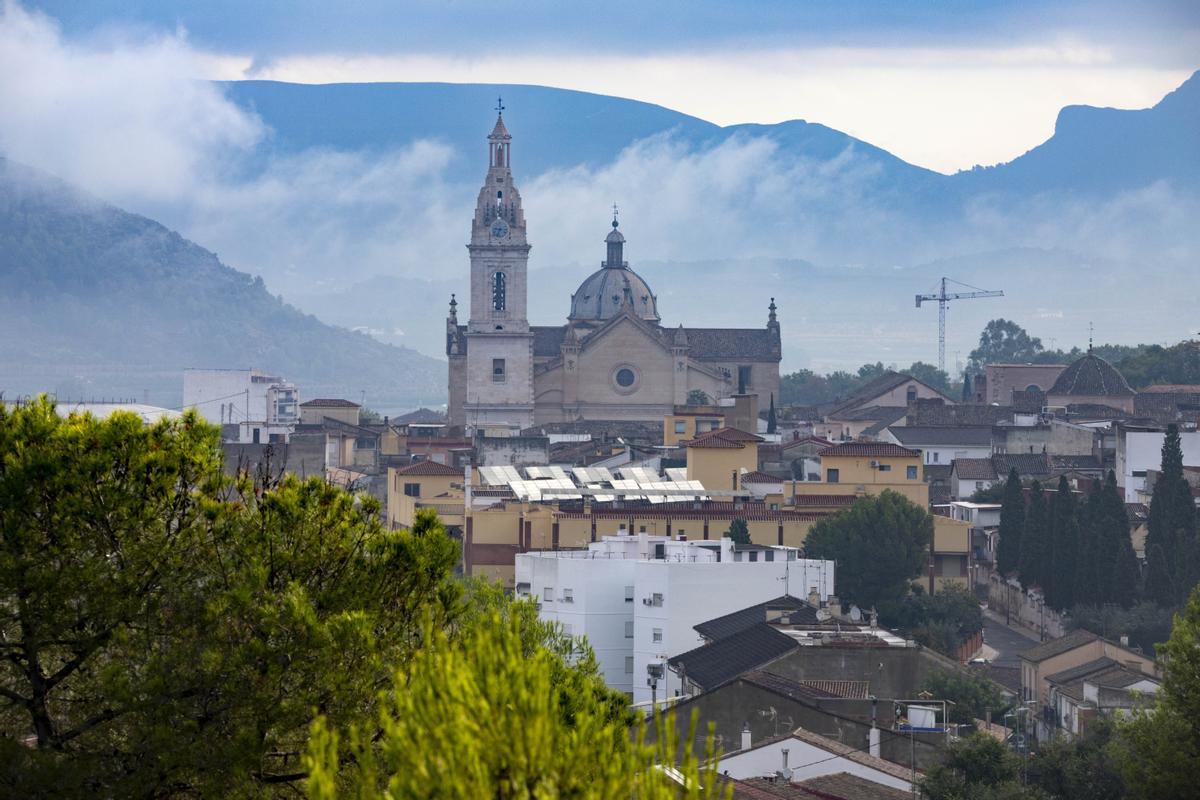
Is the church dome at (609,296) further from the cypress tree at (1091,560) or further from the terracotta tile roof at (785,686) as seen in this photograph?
the terracotta tile roof at (785,686)

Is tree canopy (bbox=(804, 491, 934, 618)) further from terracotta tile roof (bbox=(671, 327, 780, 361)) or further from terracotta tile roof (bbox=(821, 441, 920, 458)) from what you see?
terracotta tile roof (bbox=(671, 327, 780, 361))

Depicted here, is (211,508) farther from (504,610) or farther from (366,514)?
(504,610)

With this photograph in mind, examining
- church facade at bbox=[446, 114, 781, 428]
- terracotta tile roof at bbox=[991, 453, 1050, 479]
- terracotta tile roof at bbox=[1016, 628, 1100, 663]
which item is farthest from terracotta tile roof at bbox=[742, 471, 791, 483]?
church facade at bbox=[446, 114, 781, 428]

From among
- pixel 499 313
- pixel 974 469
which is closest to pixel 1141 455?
pixel 974 469

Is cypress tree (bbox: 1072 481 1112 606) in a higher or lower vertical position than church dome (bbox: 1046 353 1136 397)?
lower

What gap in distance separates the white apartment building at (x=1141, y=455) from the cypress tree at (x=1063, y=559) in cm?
1722

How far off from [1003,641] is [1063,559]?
8.10 ft

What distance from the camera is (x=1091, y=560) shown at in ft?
204

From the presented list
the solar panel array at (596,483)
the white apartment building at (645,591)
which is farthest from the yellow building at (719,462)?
the white apartment building at (645,591)

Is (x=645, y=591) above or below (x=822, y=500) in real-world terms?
below

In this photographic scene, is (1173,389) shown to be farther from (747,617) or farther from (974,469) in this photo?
(747,617)

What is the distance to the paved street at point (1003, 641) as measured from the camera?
57.8 meters

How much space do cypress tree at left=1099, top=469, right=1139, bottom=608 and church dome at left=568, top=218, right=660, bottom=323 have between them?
9134cm

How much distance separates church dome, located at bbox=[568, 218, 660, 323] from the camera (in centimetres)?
15662
